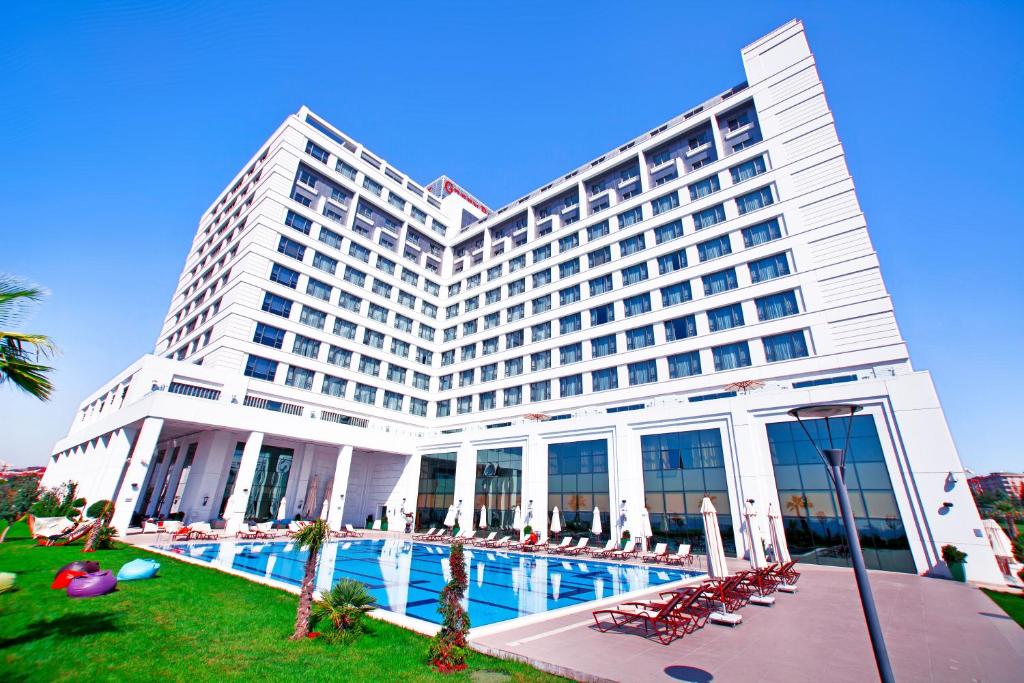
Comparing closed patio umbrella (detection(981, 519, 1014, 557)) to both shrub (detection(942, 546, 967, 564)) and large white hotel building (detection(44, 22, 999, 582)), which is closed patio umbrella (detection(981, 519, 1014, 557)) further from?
shrub (detection(942, 546, 967, 564))

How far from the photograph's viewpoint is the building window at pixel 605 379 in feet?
112

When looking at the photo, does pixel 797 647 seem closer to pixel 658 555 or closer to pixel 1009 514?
pixel 658 555

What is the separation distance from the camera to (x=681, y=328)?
31938mm

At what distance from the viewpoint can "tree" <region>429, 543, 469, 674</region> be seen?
7.41 meters

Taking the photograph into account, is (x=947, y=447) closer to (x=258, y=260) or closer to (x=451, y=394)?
(x=451, y=394)

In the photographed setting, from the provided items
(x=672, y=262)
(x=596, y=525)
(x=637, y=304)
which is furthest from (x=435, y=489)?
(x=672, y=262)

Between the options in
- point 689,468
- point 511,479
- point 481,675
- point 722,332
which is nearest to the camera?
point 481,675

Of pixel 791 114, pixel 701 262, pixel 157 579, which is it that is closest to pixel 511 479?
pixel 701 262

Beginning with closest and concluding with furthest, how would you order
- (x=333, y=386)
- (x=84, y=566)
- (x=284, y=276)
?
1. (x=84, y=566)
2. (x=284, y=276)
3. (x=333, y=386)

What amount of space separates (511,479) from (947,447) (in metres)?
25.5

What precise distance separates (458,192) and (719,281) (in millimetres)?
41300

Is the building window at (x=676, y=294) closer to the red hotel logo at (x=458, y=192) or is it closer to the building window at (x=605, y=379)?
the building window at (x=605, y=379)

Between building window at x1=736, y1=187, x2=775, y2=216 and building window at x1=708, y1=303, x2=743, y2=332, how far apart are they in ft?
24.8

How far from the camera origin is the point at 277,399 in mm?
35000
